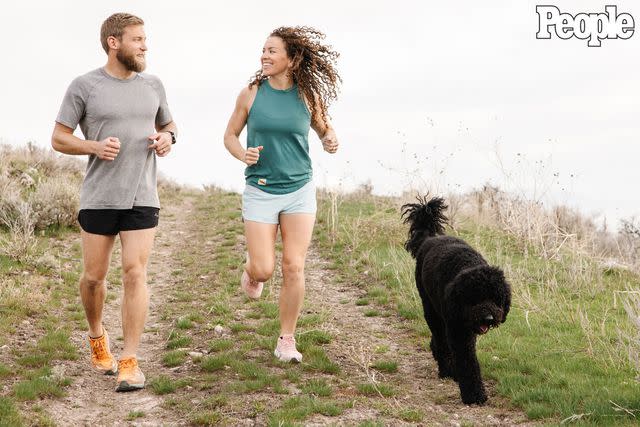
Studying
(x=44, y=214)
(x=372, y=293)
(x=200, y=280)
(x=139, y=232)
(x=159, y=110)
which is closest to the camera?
(x=139, y=232)

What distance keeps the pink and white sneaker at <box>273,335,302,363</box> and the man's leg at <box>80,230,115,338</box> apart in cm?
156

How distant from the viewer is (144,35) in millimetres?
5590

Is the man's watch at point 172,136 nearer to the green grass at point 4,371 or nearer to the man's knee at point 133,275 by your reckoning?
the man's knee at point 133,275

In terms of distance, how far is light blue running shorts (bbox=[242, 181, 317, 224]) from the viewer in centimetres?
584

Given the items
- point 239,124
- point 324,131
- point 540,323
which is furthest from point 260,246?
point 540,323

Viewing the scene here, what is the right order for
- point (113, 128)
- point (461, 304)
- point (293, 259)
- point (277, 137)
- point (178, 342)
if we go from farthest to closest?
1. point (178, 342)
2. point (293, 259)
3. point (277, 137)
4. point (113, 128)
5. point (461, 304)

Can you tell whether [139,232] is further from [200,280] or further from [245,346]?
[200,280]

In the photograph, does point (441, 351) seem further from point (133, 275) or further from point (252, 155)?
point (133, 275)

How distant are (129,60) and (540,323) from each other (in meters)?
5.00

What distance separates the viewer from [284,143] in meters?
5.84

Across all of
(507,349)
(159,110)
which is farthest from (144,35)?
(507,349)

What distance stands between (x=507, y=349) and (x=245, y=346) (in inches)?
97.7

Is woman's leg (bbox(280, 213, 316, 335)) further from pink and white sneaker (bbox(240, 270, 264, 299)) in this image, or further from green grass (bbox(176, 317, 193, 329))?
green grass (bbox(176, 317, 193, 329))

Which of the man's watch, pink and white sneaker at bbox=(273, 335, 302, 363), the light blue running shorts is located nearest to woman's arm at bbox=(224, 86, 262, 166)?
the light blue running shorts
